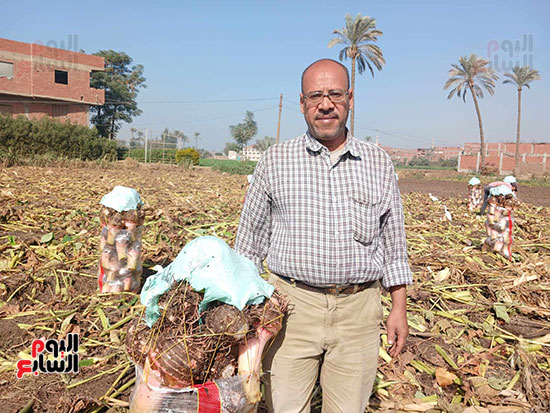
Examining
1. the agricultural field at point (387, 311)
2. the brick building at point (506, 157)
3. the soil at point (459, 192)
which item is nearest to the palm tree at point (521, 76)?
the brick building at point (506, 157)

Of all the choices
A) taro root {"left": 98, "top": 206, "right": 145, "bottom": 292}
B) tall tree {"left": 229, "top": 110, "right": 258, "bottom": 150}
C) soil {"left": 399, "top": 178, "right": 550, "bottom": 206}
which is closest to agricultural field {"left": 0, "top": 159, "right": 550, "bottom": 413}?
taro root {"left": 98, "top": 206, "right": 145, "bottom": 292}

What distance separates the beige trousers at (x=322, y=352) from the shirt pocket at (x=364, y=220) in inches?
12.5

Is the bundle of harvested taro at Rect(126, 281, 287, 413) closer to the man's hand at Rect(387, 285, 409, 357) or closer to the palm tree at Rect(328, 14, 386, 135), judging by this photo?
the man's hand at Rect(387, 285, 409, 357)

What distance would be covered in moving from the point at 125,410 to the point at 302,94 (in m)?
2.40

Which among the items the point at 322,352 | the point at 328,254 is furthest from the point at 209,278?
the point at 322,352

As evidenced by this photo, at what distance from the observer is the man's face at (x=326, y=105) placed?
7.38 ft

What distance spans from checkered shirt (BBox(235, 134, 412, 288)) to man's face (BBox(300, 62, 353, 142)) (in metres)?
0.09

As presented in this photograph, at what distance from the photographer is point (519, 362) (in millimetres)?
3539

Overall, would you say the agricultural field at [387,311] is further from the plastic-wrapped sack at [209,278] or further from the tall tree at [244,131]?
the tall tree at [244,131]

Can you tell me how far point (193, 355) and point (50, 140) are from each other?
102ft

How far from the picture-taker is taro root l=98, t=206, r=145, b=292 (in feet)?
14.4

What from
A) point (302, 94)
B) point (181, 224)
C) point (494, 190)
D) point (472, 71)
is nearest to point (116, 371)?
point (302, 94)

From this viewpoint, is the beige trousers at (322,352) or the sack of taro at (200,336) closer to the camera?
the sack of taro at (200,336)

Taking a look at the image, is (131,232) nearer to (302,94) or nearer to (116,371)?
(116,371)
